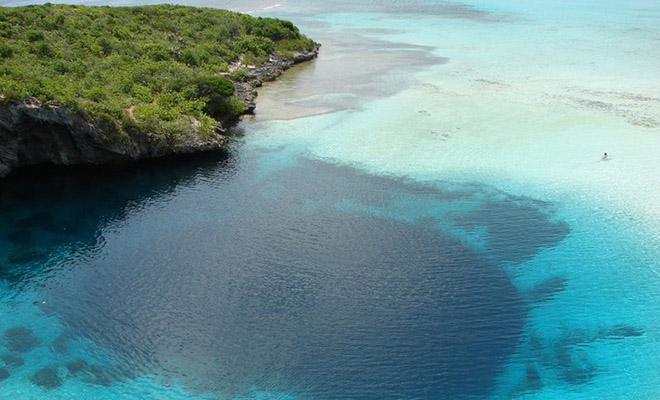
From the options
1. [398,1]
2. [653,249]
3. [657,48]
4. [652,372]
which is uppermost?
[398,1]

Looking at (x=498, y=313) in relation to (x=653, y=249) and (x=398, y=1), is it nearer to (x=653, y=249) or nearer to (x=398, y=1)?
(x=653, y=249)

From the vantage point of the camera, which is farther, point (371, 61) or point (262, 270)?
point (371, 61)

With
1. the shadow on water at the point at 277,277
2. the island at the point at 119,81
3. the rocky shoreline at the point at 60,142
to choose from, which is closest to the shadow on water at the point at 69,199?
the shadow on water at the point at 277,277

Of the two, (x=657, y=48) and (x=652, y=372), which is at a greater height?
(x=657, y=48)

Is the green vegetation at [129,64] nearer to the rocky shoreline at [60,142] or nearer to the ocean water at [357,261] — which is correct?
the rocky shoreline at [60,142]

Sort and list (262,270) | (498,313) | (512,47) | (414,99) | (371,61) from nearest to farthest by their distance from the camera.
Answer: (498,313) → (262,270) → (414,99) → (371,61) → (512,47)

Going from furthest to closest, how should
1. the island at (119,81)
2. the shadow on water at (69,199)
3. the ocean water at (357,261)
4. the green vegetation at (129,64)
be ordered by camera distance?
the green vegetation at (129,64) < the island at (119,81) < the shadow on water at (69,199) < the ocean water at (357,261)

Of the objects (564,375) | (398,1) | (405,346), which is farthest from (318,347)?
(398,1)

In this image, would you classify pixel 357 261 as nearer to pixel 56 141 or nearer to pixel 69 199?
pixel 69 199
